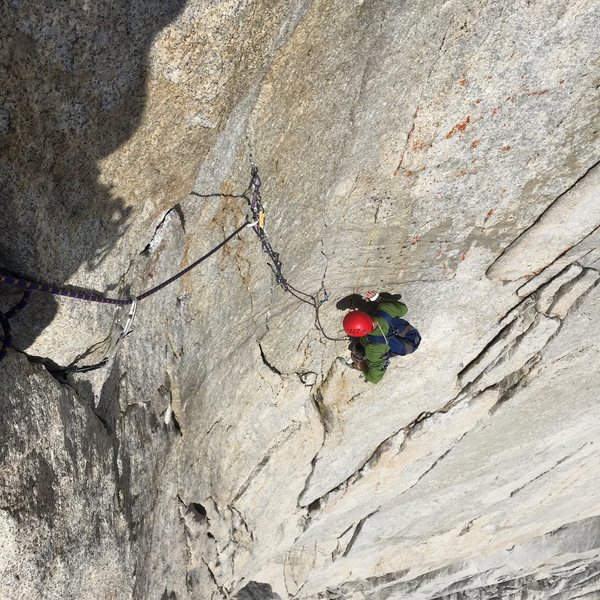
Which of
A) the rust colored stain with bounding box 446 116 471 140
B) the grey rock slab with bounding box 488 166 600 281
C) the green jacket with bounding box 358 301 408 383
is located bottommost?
the green jacket with bounding box 358 301 408 383

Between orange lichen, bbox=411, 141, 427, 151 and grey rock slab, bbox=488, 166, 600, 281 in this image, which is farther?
grey rock slab, bbox=488, 166, 600, 281

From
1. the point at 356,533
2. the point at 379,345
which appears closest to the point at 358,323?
the point at 379,345

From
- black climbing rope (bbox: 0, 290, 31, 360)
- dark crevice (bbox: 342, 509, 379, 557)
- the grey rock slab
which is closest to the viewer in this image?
black climbing rope (bbox: 0, 290, 31, 360)

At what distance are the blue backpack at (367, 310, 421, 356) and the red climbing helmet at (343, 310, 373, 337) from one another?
9.8 inches

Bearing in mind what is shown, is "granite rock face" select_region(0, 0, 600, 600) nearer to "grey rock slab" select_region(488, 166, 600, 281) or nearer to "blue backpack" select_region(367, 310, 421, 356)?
"grey rock slab" select_region(488, 166, 600, 281)

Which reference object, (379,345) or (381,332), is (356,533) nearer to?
(379,345)

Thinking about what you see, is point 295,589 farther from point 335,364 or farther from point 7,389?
point 7,389

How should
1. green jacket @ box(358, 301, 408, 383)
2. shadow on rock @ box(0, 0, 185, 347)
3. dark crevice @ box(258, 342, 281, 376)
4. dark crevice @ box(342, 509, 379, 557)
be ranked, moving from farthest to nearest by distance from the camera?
dark crevice @ box(342, 509, 379, 557) < dark crevice @ box(258, 342, 281, 376) < green jacket @ box(358, 301, 408, 383) < shadow on rock @ box(0, 0, 185, 347)

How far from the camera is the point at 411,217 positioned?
6312 mm

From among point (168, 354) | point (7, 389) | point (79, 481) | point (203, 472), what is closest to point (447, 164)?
point (168, 354)

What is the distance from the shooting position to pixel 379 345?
7.14m

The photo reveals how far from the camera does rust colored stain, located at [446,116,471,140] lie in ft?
17.7

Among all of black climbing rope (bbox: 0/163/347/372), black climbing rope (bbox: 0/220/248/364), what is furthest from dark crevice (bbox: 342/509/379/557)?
black climbing rope (bbox: 0/220/248/364)

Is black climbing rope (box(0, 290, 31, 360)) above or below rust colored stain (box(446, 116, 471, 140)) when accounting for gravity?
below
